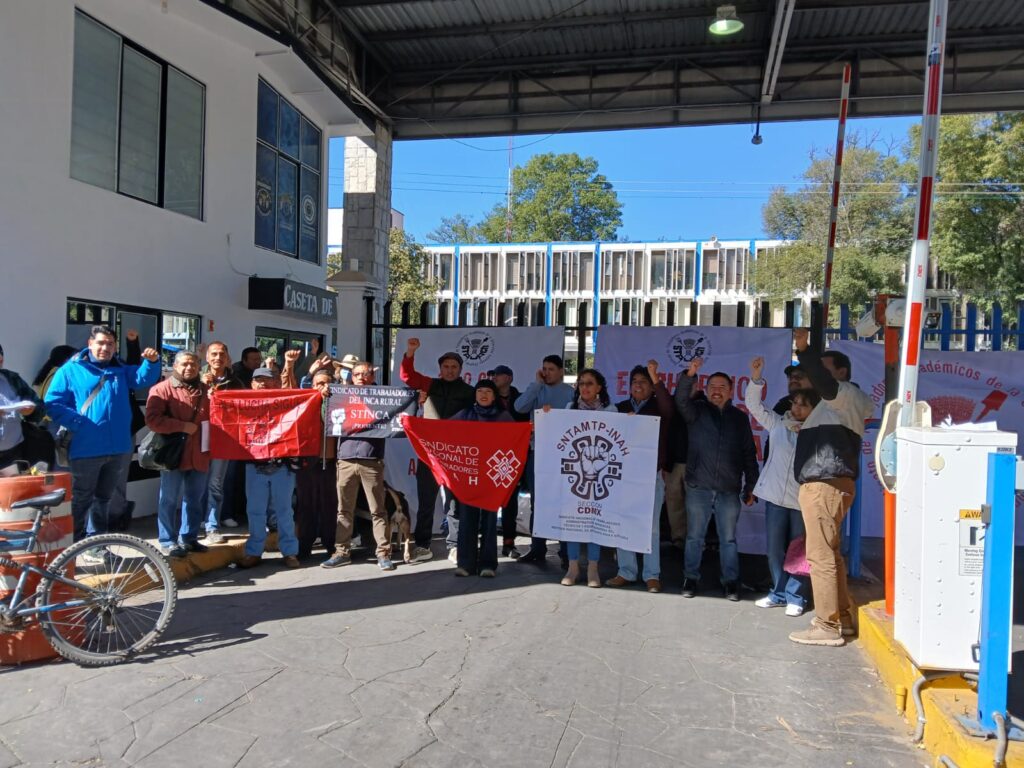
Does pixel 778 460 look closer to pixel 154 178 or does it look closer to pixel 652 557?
pixel 652 557

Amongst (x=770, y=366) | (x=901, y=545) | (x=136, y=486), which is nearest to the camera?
(x=901, y=545)

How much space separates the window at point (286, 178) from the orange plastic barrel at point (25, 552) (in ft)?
24.3

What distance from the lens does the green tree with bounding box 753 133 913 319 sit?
94.5ft

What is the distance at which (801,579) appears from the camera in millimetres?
5879

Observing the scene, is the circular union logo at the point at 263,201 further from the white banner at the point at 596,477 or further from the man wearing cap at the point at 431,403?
the white banner at the point at 596,477

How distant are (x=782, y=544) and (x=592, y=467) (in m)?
Answer: 1.65

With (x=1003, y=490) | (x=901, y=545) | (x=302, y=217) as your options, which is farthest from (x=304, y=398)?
(x=302, y=217)

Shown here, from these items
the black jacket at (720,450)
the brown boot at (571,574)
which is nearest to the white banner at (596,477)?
the brown boot at (571,574)

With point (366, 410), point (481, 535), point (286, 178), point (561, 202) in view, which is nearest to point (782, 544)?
point (481, 535)

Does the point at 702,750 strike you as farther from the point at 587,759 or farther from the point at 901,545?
the point at 901,545

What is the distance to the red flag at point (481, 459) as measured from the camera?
6.74 m

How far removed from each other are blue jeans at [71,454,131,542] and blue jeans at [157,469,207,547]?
1.38 ft

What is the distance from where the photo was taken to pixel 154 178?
938 cm

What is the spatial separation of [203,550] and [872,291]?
1124 inches
